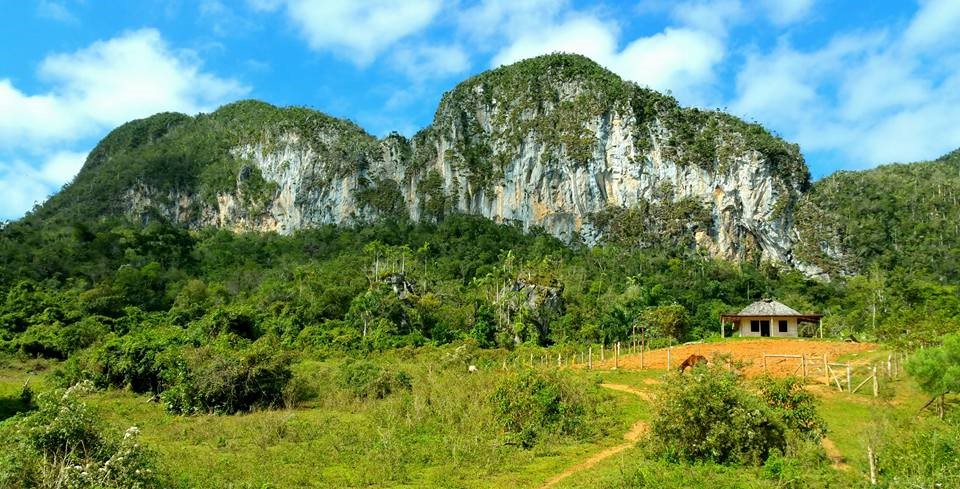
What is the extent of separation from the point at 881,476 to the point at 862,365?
1423 cm

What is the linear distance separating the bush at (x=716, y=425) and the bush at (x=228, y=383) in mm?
13783

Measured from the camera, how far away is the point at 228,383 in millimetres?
22734

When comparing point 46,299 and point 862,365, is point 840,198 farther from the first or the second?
point 46,299

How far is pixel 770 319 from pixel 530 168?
51.4 metres

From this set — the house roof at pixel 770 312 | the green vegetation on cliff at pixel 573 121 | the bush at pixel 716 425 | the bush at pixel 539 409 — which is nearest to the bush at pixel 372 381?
the bush at pixel 539 409

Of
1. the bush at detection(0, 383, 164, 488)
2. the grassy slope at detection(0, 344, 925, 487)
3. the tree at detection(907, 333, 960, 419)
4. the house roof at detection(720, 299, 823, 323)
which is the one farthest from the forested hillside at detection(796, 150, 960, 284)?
the bush at detection(0, 383, 164, 488)

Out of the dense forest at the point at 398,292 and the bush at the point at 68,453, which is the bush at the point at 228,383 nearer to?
the dense forest at the point at 398,292

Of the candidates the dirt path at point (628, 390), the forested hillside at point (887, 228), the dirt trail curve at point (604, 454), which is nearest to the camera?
the dirt trail curve at point (604, 454)

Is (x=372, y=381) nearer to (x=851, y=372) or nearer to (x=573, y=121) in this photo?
(x=851, y=372)

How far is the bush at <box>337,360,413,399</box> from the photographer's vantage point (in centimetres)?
2375

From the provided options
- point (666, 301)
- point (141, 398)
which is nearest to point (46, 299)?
point (141, 398)

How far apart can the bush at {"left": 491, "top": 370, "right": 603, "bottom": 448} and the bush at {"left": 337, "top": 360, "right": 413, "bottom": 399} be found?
18.7ft

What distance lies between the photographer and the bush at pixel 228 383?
74.6 feet

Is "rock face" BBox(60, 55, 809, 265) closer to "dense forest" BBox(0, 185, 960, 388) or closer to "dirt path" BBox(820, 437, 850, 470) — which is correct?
"dense forest" BBox(0, 185, 960, 388)
